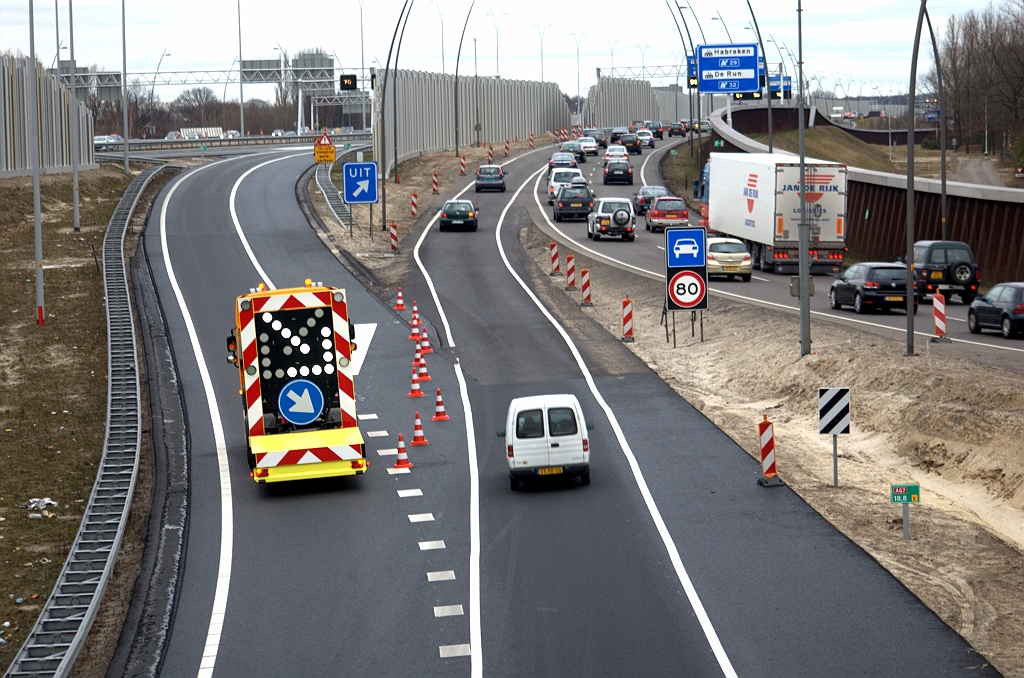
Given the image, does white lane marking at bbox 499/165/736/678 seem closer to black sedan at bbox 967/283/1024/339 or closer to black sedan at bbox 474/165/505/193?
black sedan at bbox 967/283/1024/339

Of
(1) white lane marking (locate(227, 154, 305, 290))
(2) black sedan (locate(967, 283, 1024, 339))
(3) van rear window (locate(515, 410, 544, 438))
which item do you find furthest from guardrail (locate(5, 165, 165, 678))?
(2) black sedan (locate(967, 283, 1024, 339))

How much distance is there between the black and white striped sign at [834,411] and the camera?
20391mm

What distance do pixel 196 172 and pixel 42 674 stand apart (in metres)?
59.2

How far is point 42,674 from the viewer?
13117 mm

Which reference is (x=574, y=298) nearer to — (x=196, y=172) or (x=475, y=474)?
(x=475, y=474)

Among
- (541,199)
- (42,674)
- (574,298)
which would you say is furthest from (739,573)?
(541,199)

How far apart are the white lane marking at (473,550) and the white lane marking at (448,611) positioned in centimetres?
13

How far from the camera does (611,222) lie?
176 feet

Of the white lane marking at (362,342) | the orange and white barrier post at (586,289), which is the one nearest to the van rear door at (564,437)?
the white lane marking at (362,342)

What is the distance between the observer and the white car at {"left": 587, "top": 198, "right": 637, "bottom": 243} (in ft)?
177

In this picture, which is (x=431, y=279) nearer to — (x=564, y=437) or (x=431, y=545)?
(x=564, y=437)

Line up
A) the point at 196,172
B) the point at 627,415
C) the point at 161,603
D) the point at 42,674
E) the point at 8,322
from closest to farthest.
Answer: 1. the point at 42,674
2. the point at 161,603
3. the point at 627,415
4. the point at 8,322
5. the point at 196,172

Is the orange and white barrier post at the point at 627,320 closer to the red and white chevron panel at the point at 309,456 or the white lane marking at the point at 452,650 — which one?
A: the red and white chevron panel at the point at 309,456

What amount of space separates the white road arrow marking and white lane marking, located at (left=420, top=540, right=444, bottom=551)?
4.33 meters
